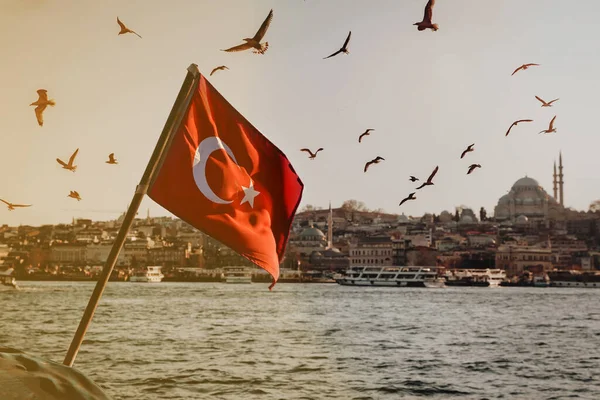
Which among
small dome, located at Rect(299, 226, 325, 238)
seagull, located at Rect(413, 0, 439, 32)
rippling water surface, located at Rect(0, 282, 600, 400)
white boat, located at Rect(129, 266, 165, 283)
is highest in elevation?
small dome, located at Rect(299, 226, 325, 238)

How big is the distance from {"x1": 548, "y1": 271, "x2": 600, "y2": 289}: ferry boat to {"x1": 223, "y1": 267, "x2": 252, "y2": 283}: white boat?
79.3ft

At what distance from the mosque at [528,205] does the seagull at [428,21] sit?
320ft

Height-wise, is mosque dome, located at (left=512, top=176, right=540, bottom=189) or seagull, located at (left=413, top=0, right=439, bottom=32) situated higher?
mosque dome, located at (left=512, top=176, right=540, bottom=189)

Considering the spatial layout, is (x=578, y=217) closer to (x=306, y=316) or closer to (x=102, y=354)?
(x=306, y=316)

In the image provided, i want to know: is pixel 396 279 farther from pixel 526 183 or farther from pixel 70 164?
pixel 70 164

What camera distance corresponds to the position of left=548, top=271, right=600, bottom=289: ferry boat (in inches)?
2837

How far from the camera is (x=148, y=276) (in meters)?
76.7

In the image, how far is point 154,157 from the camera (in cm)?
194

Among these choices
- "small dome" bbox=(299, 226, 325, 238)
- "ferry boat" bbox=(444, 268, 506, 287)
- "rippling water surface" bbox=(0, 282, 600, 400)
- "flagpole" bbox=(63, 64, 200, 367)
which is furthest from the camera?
"small dome" bbox=(299, 226, 325, 238)

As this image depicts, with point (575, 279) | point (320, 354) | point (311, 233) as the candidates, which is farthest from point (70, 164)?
point (311, 233)

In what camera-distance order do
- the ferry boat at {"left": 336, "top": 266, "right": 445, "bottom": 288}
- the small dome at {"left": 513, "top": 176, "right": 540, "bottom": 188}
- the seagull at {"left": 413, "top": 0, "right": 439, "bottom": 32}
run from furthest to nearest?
the small dome at {"left": 513, "top": 176, "right": 540, "bottom": 188} → the ferry boat at {"left": 336, "top": 266, "right": 445, "bottom": 288} → the seagull at {"left": 413, "top": 0, "right": 439, "bottom": 32}

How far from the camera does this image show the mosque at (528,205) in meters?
101

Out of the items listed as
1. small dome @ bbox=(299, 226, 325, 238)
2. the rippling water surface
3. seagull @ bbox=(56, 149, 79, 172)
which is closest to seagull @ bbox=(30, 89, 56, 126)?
seagull @ bbox=(56, 149, 79, 172)

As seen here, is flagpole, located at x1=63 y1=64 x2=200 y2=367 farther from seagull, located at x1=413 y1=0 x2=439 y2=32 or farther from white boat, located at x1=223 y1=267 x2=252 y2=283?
white boat, located at x1=223 y1=267 x2=252 y2=283
